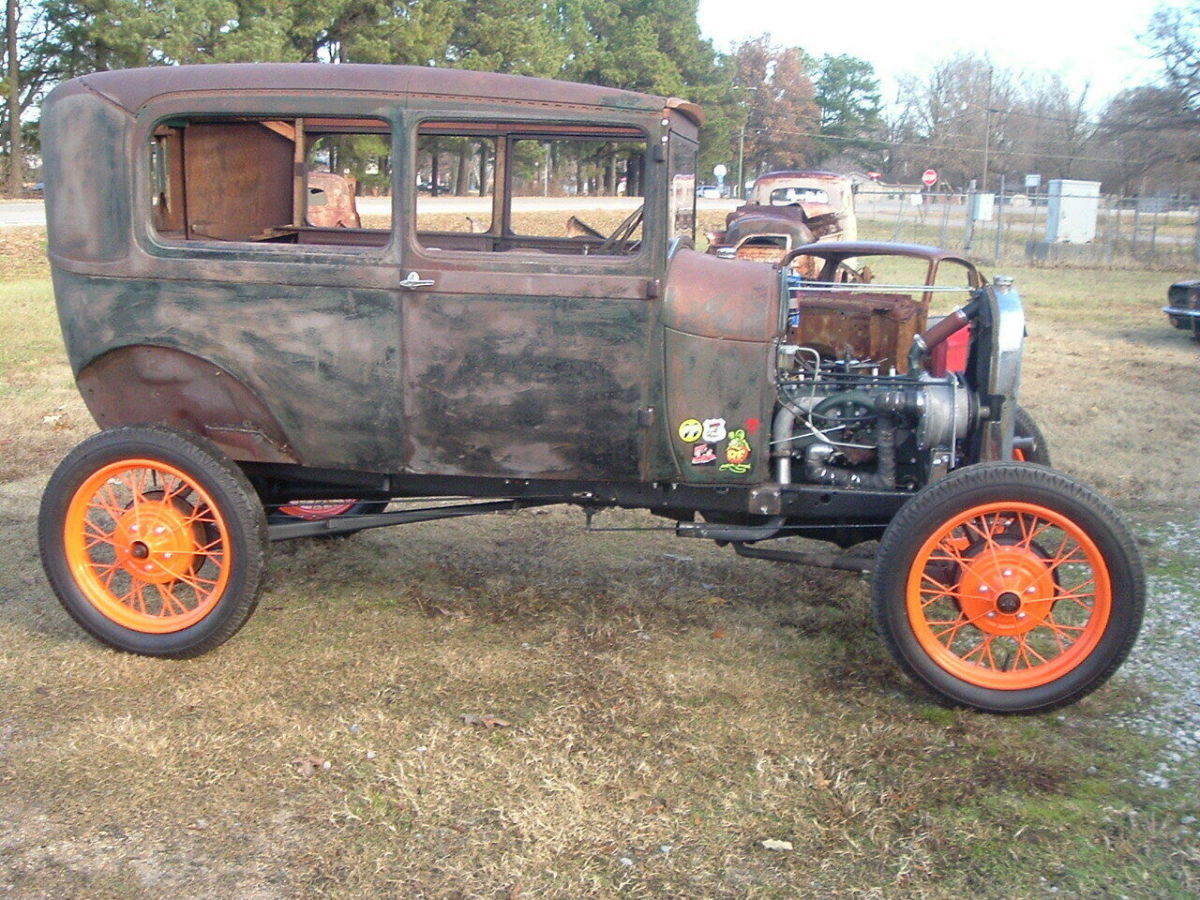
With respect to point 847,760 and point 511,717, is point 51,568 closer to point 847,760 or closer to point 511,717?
point 511,717

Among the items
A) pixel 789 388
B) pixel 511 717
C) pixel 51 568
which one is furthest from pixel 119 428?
pixel 789 388

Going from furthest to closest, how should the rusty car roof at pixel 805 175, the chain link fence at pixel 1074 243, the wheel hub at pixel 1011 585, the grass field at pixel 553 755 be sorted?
the chain link fence at pixel 1074 243
the rusty car roof at pixel 805 175
the wheel hub at pixel 1011 585
the grass field at pixel 553 755

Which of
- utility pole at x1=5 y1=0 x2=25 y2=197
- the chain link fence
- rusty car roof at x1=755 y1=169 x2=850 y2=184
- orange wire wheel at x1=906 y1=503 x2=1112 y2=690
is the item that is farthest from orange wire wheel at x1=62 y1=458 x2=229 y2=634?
utility pole at x1=5 y1=0 x2=25 y2=197

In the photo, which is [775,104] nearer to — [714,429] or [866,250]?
[866,250]

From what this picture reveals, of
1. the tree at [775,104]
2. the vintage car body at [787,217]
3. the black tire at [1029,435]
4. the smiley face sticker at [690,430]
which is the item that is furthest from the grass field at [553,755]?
the tree at [775,104]

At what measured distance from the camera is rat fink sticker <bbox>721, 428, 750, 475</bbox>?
155 inches

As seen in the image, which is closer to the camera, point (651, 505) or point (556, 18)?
point (651, 505)

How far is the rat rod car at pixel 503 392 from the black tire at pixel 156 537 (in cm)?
1

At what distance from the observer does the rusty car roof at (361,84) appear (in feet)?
12.7

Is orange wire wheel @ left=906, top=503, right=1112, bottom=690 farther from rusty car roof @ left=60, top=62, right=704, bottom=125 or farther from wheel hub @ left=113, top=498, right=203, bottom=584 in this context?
wheel hub @ left=113, top=498, right=203, bottom=584

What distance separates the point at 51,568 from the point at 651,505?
7.42 ft

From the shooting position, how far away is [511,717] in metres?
3.73

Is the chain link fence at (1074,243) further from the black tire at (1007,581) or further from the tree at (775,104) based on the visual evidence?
the tree at (775,104)

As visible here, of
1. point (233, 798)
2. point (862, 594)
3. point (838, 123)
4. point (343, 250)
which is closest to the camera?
point (233, 798)
